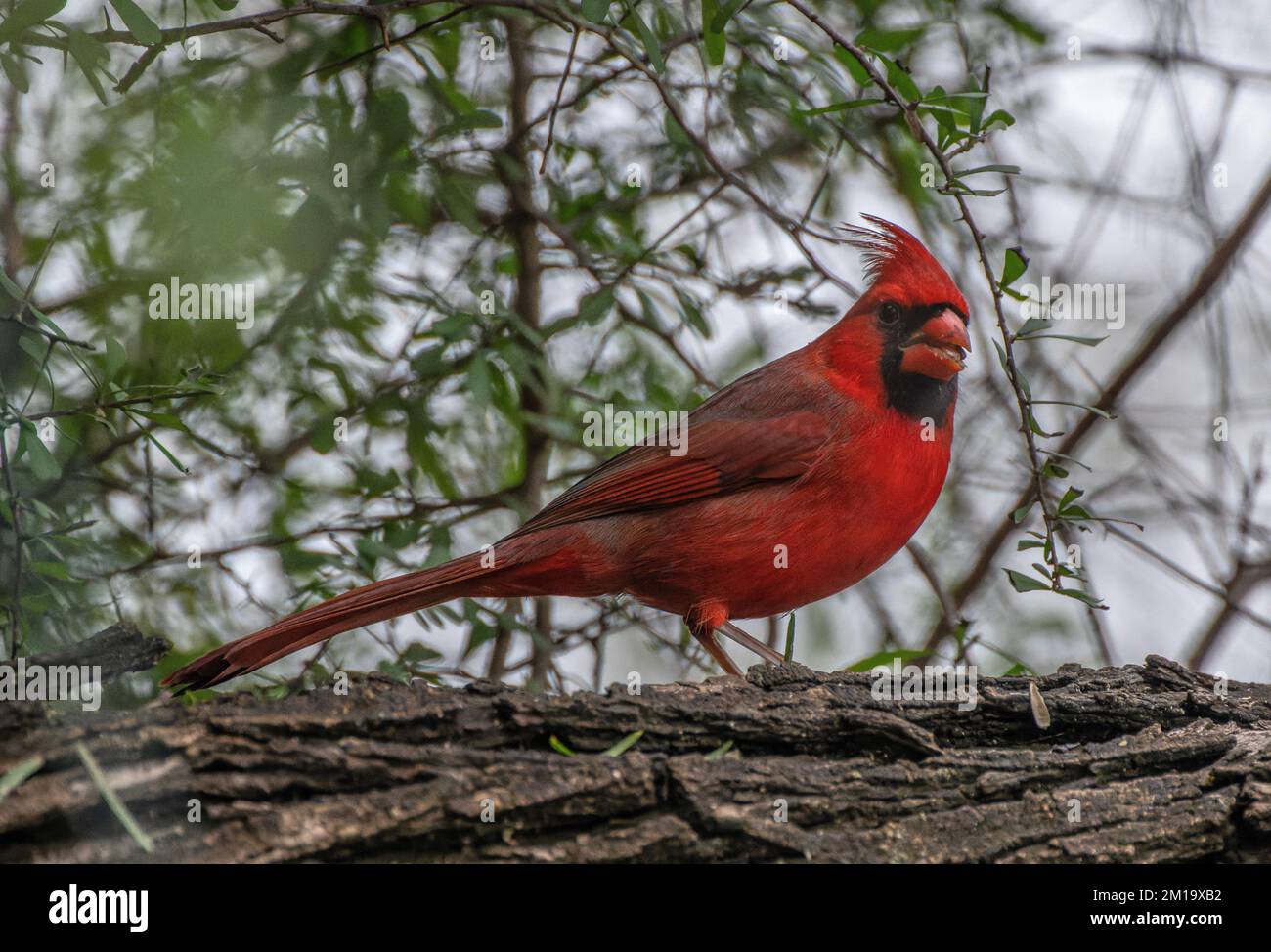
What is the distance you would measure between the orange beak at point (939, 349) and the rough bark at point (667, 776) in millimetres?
836

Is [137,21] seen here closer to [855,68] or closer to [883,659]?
[855,68]

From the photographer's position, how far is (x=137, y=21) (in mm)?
2586

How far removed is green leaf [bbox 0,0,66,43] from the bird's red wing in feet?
4.89

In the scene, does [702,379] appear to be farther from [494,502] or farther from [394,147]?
[394,147]

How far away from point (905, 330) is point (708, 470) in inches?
24.5

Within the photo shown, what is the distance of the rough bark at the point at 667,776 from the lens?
2037 mm

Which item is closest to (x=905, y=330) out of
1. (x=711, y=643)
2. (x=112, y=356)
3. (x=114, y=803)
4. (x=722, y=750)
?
(x=711, y=643)

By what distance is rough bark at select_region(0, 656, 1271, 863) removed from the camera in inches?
80.2

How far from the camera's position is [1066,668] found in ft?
9.53

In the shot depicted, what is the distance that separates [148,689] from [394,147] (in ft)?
4.97

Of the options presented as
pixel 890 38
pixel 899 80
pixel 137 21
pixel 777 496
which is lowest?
pixel 777 496

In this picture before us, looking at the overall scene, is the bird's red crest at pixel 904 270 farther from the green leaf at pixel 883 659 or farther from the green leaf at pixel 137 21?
the green leaf at pixel 137 21

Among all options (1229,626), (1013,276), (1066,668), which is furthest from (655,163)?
(1229,626)
